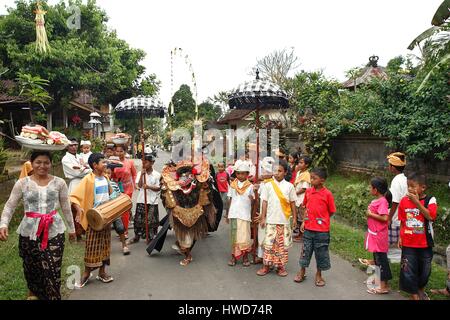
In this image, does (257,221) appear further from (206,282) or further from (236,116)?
(236,116)

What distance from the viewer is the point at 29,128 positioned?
3.80 m

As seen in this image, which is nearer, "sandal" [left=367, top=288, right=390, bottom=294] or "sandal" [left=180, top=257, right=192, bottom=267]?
"sandal" [left=367, top=288, right=390, bottom=294]

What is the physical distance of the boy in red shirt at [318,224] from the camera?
4691mm

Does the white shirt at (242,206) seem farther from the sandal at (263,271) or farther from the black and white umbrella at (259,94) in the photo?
the black and white umbrella at (259,94)

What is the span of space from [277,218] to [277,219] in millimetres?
15

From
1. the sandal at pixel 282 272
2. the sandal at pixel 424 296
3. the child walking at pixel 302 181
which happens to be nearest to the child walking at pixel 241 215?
the sandal at pixel 282 272

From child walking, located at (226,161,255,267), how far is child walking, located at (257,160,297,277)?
0.40 metres

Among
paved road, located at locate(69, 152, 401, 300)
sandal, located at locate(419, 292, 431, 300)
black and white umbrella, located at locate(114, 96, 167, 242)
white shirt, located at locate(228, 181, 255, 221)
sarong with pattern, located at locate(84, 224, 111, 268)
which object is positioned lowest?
paved road, located at locate(69, 152, 401, 300)

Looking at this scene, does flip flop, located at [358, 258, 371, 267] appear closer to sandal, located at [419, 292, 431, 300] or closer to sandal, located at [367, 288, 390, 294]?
sandal, located at [367, 288, 390, 294]

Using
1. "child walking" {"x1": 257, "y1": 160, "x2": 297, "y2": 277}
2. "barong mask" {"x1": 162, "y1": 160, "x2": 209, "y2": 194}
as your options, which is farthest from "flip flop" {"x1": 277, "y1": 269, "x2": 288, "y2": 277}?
"barong mask" {"x1": 162, "y1": 160, "x2": 209, "y2": 194}

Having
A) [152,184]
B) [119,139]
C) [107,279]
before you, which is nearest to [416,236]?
[107,279]

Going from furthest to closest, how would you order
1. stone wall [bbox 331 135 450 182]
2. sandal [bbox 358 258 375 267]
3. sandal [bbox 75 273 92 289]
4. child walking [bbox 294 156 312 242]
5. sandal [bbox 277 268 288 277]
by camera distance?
stone wall [bbox 331 135 450 182] < child walking [bbox 294 156 312 242] < sandal [bbox 358 258 375 267] < sandal [bbox 277 268 288 277] < sandal [bbox 75 273 92 289]

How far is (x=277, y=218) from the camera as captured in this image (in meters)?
5.16

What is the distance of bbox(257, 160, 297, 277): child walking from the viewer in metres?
5.16
